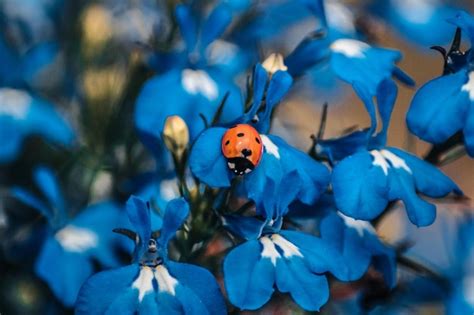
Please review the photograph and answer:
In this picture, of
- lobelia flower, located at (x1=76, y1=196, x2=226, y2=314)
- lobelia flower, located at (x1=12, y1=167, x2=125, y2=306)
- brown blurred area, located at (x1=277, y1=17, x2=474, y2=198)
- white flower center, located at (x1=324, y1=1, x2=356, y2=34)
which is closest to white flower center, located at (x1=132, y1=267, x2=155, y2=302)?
lobelia flower, located at (x1=76, y1=196, x2=226, y2=314)

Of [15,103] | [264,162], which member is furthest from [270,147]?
[15,103]

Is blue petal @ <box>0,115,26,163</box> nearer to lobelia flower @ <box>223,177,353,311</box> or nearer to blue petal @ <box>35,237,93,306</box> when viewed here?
blue petal @ <box>35,237,93,306</box>

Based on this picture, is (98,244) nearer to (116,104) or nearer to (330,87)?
(116,104)

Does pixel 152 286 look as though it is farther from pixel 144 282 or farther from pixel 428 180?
pixel 428 180

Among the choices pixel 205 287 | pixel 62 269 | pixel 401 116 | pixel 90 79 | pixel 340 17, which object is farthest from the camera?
pixel 401 116

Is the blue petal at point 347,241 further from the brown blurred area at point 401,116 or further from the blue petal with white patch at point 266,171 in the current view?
the brown blurred area at point 401,116

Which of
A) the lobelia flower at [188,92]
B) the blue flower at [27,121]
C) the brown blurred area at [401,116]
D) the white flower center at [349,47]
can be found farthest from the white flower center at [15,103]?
the brown blurred area at [401,116]

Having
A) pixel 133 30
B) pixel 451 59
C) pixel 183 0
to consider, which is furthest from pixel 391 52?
pixel 133 30
